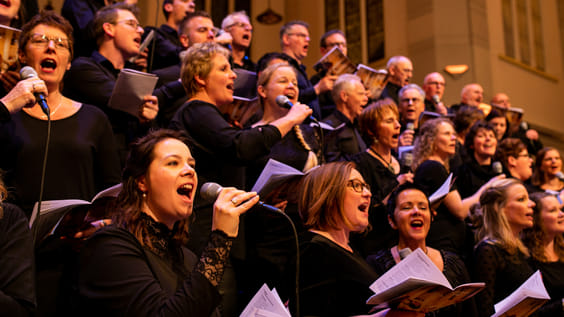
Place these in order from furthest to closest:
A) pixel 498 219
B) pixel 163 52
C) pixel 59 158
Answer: pixel 163 52
pixel 498 219
pixel 59 158

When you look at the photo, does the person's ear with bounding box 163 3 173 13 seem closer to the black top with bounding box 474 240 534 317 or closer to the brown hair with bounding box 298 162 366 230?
the brown hair with bounding box 298 162 366 230

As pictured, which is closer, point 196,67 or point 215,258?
point 215,258

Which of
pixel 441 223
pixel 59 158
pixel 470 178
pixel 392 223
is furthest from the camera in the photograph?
pixel 470 178

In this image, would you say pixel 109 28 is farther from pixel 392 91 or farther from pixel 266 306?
pixel 392 91

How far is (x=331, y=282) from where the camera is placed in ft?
7.42

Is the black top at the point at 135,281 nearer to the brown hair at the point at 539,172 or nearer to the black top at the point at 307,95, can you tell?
the black top at the point at 307,95

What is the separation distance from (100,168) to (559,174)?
3.98 meters

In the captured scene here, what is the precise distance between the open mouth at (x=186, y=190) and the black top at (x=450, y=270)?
1.16 meters

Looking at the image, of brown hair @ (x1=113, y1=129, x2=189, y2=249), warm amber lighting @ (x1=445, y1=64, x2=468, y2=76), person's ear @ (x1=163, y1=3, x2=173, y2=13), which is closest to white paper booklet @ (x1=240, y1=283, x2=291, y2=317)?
brown hair @ (x1=113, y1=129, x2=189, y2=249)

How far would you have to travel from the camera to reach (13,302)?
150 cm

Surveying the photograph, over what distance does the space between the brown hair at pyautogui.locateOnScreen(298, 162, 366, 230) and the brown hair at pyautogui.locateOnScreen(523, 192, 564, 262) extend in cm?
179

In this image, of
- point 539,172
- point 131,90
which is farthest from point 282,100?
point 539,172

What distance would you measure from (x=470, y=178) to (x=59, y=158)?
2.91 metres

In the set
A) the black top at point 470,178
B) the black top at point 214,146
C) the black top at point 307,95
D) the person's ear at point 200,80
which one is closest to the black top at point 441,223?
the black top at point 470,178
